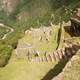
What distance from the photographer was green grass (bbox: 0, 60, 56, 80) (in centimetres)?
3117

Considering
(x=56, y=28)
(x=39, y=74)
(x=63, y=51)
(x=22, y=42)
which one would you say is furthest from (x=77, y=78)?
(x=56, y=28)

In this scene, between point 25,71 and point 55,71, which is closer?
point 55,71

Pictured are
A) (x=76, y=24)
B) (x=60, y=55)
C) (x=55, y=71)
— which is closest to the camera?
(x=55, y=71)

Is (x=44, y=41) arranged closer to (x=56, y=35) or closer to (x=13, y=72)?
(x=56, y=35)

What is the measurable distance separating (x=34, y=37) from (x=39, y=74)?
667 inches

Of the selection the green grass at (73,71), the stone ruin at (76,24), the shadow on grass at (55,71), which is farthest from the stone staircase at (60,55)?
the stone ruin at (76,24)

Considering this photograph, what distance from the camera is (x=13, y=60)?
3797 cm

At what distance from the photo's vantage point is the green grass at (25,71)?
31.2 meters

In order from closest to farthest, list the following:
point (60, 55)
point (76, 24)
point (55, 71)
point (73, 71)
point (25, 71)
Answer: point (73, 71) → point (55, 71) → point (25, 71) → point (60, 55) → point (76, 24)

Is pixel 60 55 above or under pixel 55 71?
above

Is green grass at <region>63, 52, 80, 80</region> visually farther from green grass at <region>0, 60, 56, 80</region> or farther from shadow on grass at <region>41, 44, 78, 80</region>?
green grass at <region>0, 60, 56, 80</region>

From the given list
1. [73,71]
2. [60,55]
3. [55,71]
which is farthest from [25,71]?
[73,71]

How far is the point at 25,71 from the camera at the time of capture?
32.7 m

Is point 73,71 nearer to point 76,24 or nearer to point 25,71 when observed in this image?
point 25,71
